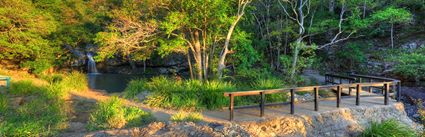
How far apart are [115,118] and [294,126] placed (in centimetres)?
423

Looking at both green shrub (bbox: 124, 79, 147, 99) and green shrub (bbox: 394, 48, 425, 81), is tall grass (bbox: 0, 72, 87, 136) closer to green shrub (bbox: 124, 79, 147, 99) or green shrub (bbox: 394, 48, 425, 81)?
green shrub (bbox: 124, 79, 147, 99)

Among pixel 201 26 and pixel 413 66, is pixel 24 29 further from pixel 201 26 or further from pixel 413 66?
pixel 413 66

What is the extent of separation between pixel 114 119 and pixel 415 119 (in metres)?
10.4

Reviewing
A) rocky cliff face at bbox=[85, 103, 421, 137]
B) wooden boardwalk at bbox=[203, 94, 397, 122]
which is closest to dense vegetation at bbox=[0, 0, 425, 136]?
wooden boardwalk at bbox=[203, 94, 397, 122]

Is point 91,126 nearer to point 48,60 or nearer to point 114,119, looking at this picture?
point 114,119

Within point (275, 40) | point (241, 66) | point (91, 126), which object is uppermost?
point (275, 40)

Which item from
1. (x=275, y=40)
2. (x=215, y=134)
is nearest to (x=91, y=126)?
(x=215, y=134)

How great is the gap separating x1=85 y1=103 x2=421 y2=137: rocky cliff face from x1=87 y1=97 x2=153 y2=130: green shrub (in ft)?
2.51

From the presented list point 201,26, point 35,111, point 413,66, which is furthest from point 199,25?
point 413,66

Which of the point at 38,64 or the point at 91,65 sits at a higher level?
the point at 38,64

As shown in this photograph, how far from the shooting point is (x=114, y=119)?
6836 millimetres

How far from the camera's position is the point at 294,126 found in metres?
7.22

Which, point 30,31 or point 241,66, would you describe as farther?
point 30,31

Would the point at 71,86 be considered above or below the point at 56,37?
below
